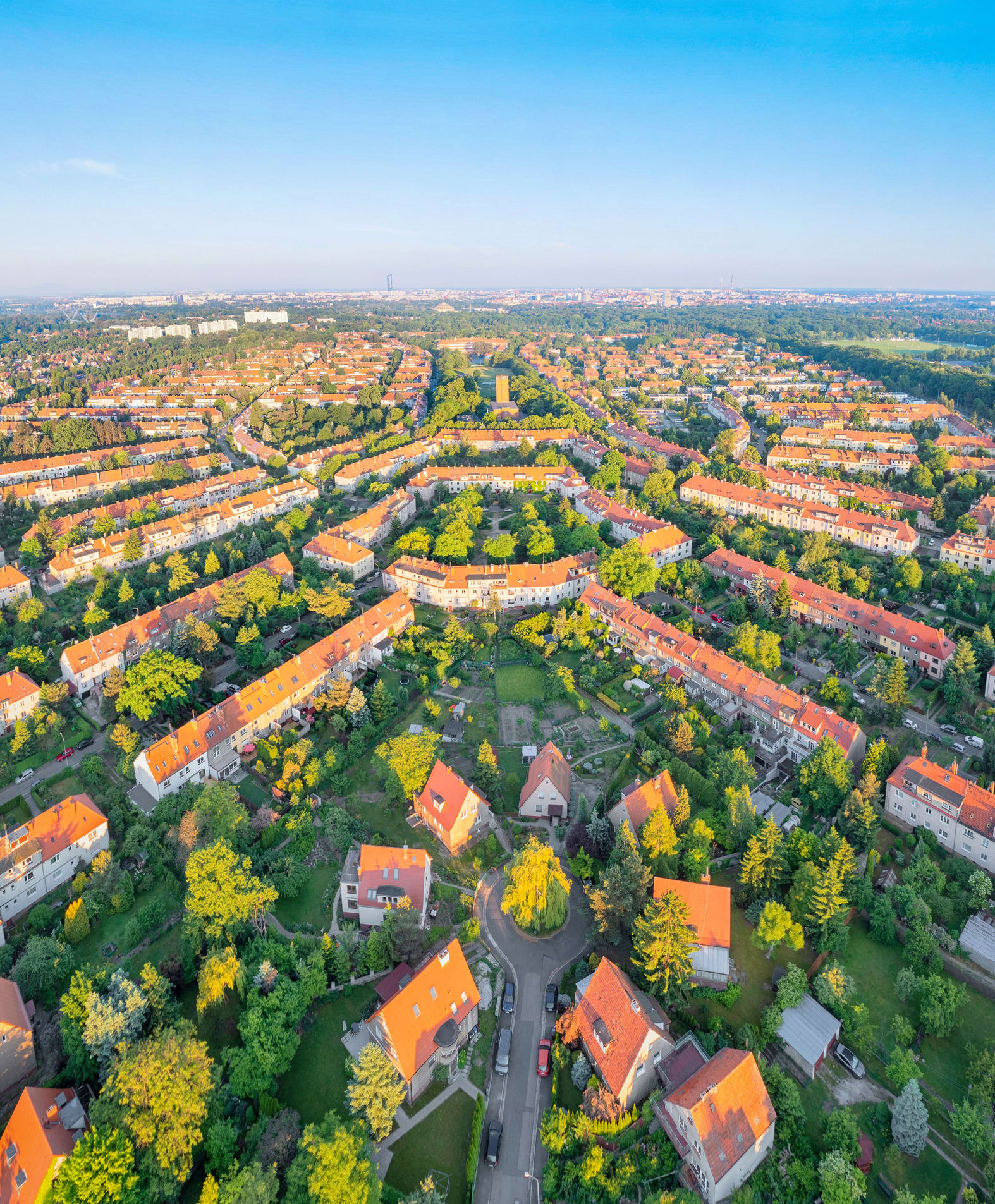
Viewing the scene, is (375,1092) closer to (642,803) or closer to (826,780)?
(642,803)

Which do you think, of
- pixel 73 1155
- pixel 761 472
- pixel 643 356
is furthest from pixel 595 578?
pixel 643 356

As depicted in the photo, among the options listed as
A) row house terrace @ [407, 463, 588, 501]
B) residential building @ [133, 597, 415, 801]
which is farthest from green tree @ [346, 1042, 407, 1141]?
row house terrace @ [407, 463, 588, 501]

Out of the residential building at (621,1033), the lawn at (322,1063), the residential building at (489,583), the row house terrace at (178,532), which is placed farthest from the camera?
the row house terrace at (178,532)

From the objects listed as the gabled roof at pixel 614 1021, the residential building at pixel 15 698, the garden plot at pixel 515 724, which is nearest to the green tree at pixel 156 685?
the residential building at pixel 15 698

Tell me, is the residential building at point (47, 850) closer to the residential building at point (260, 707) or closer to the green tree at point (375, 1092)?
the residential building at point (260, 707)

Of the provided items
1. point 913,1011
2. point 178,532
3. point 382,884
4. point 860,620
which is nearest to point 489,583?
point 860,620

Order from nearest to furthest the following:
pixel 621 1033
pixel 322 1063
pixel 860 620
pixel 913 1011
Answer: pixel 621 1033 < pixel 322 1063 < pixel 913 1011 < pixel 860 620
